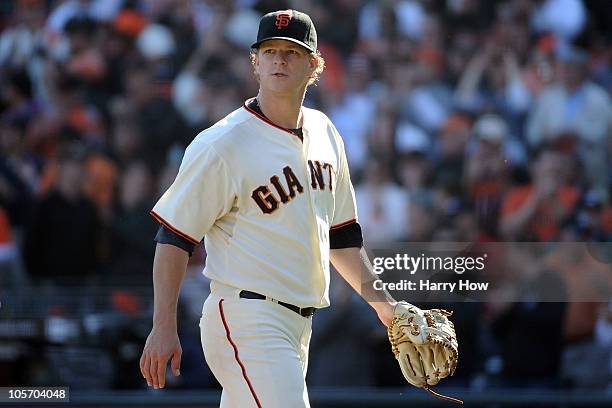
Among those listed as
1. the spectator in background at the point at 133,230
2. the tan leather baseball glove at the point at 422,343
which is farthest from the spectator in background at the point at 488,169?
the tan leather baseball glove at the point at 422,343

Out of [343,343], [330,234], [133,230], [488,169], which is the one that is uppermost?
[488,169]

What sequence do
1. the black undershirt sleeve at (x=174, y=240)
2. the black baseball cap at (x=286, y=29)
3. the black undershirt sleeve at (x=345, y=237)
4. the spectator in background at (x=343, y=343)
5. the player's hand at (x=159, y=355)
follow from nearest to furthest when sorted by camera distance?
1. the player's hand at (x=159, y=355)
2. the black undershirt sleeve at (x=174, y=240)
3. the black baseball cap at (x=286, y=29)
4. the black undershirt sleeve at (x=345, y=237)
5. the spectator in background at (x=343, y=343)

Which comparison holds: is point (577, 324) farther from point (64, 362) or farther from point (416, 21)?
point (64, 362)

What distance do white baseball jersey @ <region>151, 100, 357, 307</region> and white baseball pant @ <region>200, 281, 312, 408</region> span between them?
0.06 m

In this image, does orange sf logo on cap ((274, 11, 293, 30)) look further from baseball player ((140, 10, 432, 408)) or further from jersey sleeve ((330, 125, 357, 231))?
jersey sleeve ((330, 125, 357, 231))

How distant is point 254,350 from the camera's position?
2.92 m

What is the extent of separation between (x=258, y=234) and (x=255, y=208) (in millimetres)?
79

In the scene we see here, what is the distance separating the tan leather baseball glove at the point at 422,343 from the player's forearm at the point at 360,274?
0.24 ft

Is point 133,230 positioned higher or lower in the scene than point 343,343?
higher

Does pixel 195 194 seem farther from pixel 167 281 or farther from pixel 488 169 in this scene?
pixel 488 169

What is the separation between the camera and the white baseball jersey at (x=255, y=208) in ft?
9.59

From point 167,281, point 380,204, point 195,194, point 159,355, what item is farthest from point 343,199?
point 380,204

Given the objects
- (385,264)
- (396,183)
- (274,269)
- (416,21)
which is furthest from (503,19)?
(274,269)

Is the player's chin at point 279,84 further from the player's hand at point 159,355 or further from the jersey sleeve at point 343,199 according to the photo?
the player's hand at point 159,355
